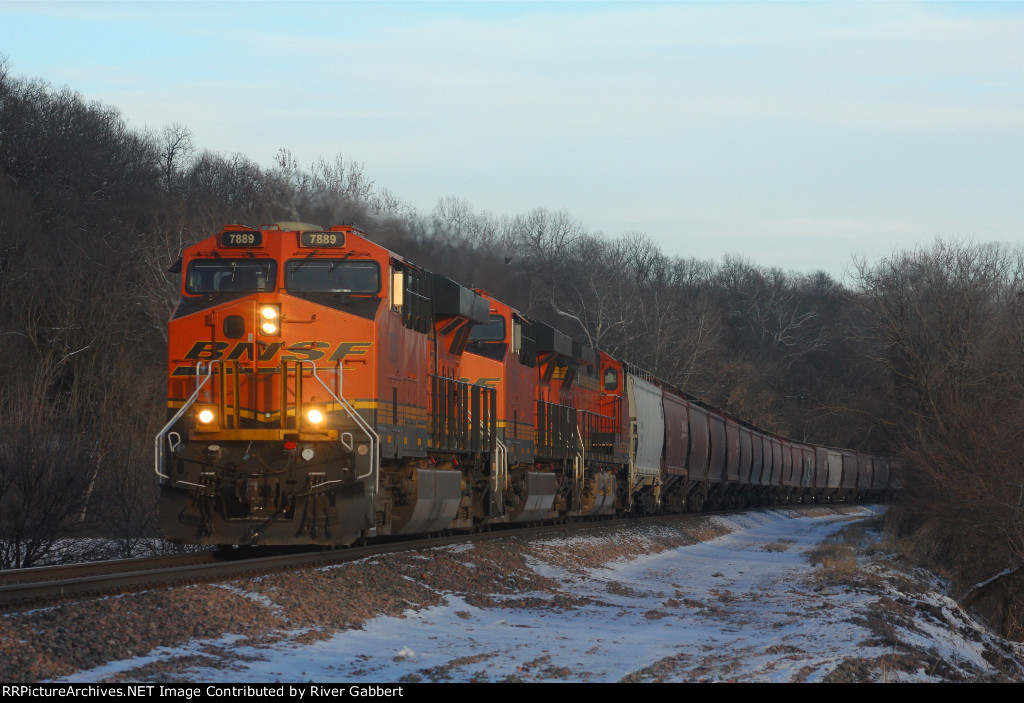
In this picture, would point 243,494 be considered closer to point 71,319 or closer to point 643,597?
point 643,597

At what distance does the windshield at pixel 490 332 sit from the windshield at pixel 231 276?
7.37 meters

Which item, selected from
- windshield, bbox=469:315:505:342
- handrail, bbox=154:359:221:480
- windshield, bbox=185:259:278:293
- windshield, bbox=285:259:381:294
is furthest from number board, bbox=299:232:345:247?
windshield, bbox=469:315:505:342

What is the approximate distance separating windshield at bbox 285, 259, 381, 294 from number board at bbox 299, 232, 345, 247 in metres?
0.21

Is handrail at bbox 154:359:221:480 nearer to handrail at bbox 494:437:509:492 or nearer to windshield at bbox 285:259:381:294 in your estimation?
windshield at bbox 285:259:381:294

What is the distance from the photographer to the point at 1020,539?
837 inches

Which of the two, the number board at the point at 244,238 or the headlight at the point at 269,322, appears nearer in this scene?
the headlight at the point at 269,322

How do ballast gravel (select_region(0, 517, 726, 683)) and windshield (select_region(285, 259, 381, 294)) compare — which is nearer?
ballast gravel (select_region(0, 517, 726, 683))

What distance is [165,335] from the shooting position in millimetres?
36812

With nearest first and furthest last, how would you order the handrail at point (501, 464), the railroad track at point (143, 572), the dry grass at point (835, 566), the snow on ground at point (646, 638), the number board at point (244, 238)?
the snow on ground at point (646, 638), the railroad track at point (143, 572), the number board at point (244, 238), the dry grass at point (835, 566), the handrail at point (501, 464)

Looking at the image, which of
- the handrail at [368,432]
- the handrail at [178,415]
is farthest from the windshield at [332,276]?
the handrail at [178,415]

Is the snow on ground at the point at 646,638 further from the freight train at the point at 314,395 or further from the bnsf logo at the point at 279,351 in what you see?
the bnsf logo at the point at 279,351

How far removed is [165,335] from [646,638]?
29.1 m

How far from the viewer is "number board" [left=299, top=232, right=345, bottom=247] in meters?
14.0

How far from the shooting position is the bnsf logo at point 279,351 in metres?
13.6
